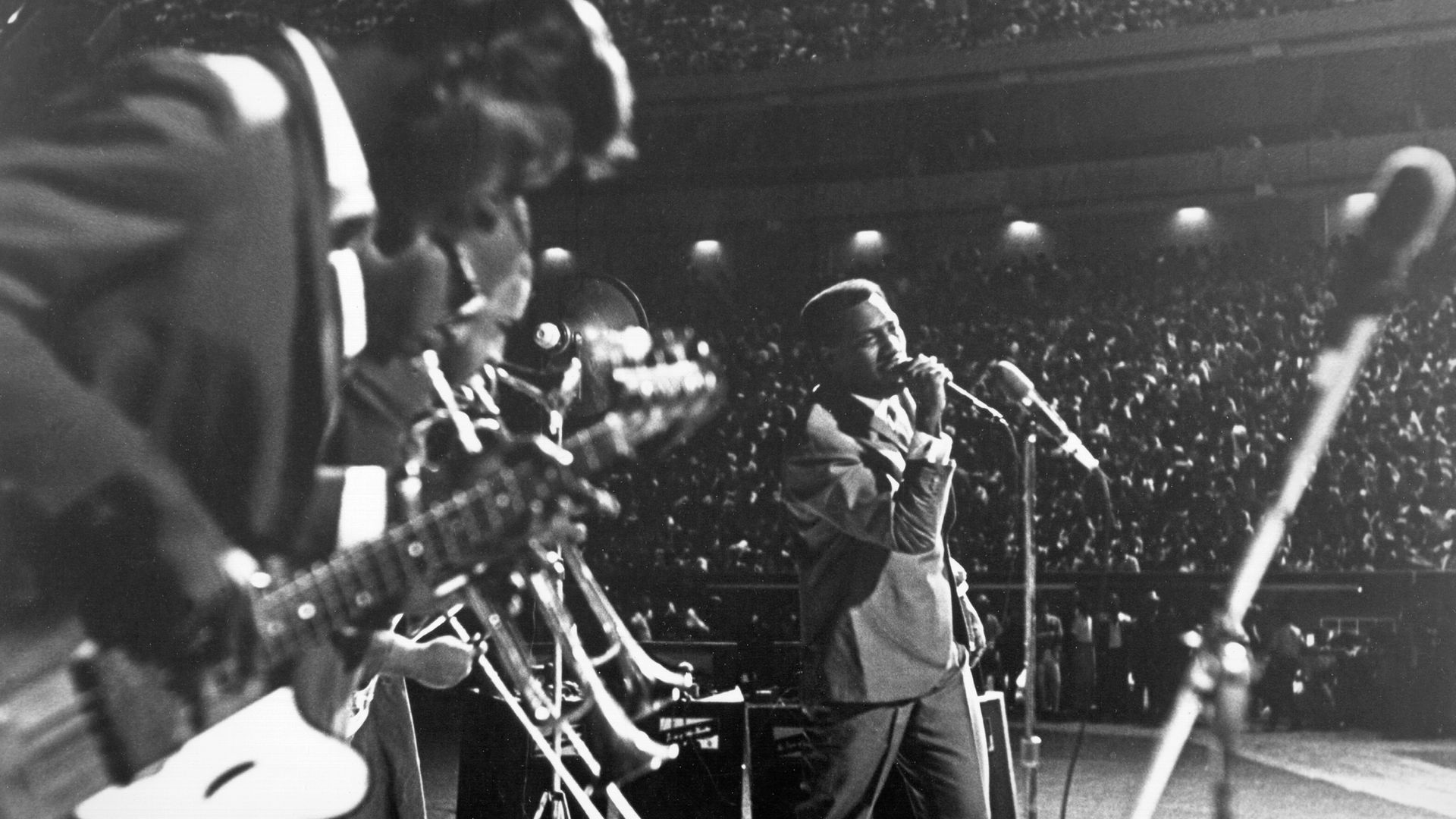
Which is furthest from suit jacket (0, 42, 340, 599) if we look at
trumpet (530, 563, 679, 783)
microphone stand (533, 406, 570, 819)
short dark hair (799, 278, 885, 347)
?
short dark hair (799, 278, 885, 347)

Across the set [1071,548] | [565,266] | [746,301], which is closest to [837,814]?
[565,266]

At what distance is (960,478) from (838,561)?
3.14 meters

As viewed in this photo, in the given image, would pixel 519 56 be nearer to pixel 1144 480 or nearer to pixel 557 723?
pixel 557 723

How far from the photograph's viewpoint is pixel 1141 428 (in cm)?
630

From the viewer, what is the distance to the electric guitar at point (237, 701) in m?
1.63

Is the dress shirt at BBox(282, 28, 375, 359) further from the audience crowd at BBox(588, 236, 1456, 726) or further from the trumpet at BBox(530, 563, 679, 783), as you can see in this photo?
the audience crowd at BBox(588, 236, 1456, 726)

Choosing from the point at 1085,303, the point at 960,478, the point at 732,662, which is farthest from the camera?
the point at 1085,303

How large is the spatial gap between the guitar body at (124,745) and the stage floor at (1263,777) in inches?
67.5

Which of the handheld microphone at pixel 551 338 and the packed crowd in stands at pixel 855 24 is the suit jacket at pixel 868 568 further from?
the packed crowd in stands at pixel 855 24

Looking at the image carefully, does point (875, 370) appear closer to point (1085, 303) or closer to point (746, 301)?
point (746, 301)

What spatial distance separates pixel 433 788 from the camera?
491cm

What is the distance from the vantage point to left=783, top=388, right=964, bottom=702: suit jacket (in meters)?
2.53

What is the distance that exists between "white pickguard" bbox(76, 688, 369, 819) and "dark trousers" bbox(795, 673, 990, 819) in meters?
1.01

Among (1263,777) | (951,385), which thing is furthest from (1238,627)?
(1263,777)
